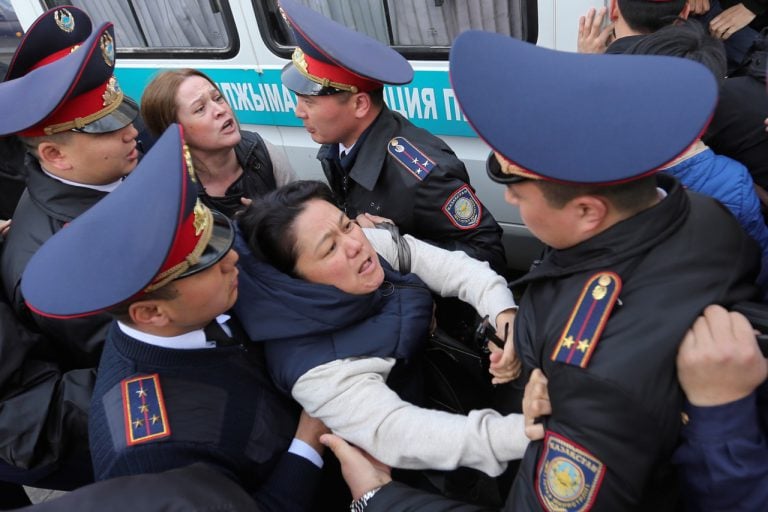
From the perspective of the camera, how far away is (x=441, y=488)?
4.38 ft

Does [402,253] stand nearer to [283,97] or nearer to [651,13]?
[651,13]

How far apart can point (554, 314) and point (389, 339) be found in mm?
476

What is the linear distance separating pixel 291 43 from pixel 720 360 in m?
2.67

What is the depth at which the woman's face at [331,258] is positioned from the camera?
1.44 m

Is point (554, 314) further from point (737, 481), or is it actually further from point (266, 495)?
point (266, 495)

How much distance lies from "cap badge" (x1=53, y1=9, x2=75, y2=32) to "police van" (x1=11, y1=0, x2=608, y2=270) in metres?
1.11

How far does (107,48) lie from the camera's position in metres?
1.86

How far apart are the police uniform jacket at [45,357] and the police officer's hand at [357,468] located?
769 mm

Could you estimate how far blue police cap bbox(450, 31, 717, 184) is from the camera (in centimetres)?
86

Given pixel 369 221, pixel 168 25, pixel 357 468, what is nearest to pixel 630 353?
pixel 357 468

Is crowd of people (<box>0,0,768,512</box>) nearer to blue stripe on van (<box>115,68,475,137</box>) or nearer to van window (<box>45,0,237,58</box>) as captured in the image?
blue stripe on van (<box>115,68,475,137</box>)

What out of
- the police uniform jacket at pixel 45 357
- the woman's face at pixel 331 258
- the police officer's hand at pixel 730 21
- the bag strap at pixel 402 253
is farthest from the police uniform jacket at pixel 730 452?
the police officer's hand at pixel 730 21

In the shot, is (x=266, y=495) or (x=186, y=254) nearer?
(x=186, y=254)

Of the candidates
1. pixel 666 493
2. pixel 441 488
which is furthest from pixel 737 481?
pixel 441 488
